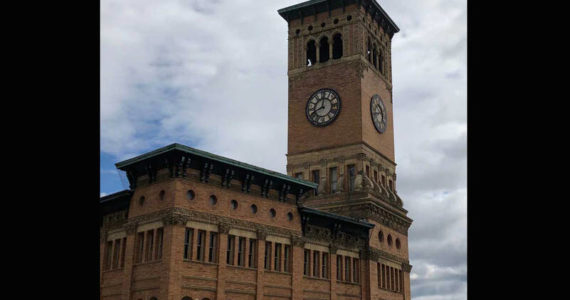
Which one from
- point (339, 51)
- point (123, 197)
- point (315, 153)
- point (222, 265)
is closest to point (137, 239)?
point (123, 197)

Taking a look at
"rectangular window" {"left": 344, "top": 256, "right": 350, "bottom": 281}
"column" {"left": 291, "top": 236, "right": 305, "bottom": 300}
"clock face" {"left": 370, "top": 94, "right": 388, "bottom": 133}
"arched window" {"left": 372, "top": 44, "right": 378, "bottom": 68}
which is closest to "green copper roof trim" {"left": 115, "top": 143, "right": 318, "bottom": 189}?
"column" {"left": 291, "top": 236, "right": 305, "bottom": 300}

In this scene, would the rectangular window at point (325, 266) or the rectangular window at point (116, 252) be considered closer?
the rectangular window at point (116, 252)

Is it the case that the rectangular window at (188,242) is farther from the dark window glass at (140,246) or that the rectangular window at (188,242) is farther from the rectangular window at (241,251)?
the rectangular window at (241,251)

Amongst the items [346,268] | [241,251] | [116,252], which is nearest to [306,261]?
[346,268]

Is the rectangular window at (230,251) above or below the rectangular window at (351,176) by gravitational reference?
below

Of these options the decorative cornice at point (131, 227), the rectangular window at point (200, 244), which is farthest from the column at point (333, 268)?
the decorative cornice at point (131, 227)

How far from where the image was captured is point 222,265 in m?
34.2

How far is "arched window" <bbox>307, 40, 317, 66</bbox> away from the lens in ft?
185

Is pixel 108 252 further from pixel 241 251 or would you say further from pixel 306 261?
pixel 306 261

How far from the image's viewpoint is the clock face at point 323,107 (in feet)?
173

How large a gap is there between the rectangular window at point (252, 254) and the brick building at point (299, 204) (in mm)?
69

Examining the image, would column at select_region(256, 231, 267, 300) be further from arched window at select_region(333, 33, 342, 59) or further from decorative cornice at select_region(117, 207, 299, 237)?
arched window at select_region(333, 33, 342, 59)
